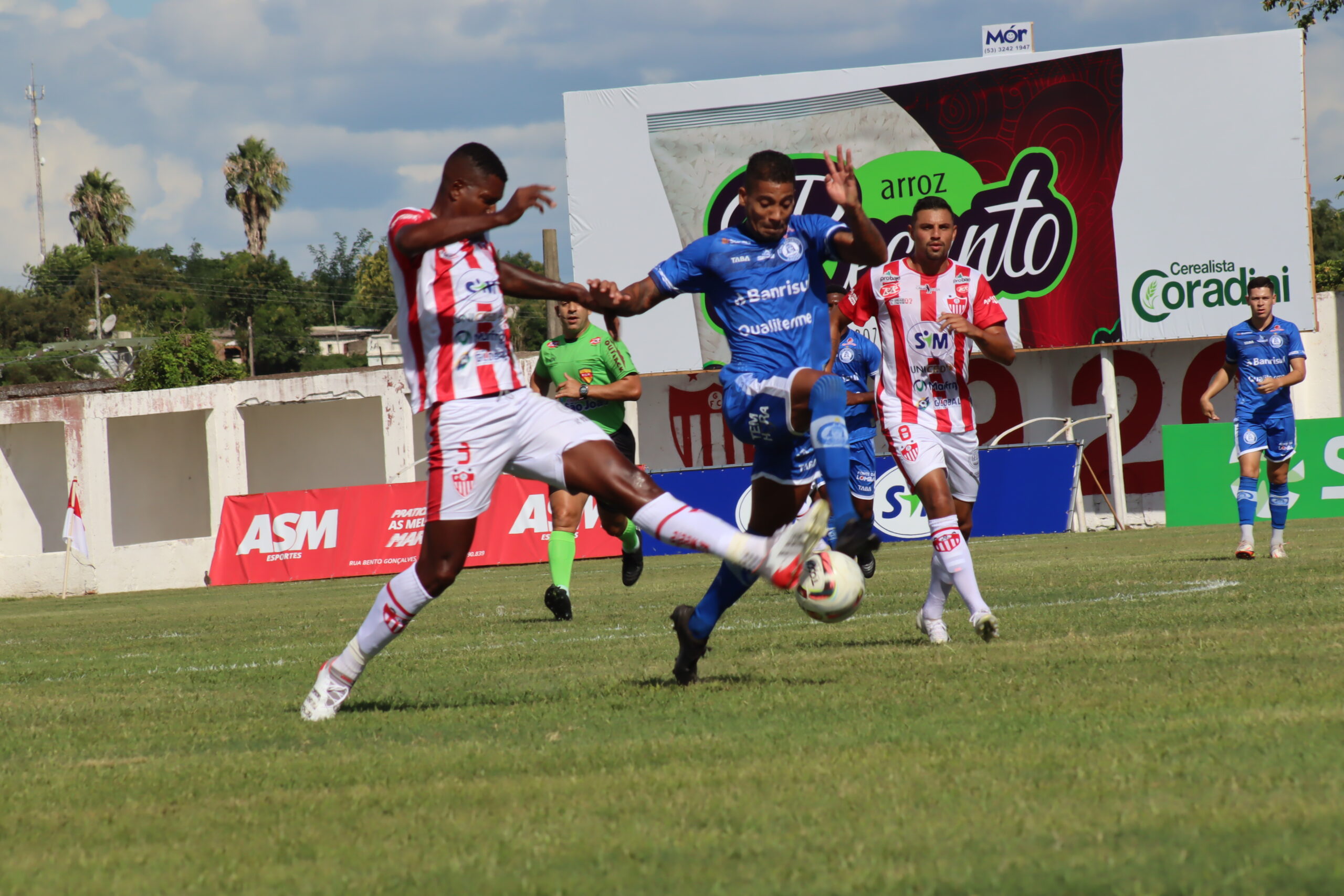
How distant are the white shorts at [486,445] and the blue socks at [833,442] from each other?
809mm

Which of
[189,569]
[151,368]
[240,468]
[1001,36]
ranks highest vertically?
[1001,36]

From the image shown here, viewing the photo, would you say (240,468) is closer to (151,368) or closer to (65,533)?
(65,533)

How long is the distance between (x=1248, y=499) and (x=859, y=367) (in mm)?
3665

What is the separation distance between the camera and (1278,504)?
1202 cm

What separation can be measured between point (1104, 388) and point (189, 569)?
1737cm

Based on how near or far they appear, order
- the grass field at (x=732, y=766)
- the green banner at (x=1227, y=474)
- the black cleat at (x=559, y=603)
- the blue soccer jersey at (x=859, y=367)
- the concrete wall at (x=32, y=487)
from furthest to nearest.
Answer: the concrete wall at (x=32, y=487) → the green banner at (x=1227, y=474) → the blue soccer jersey at (x=859, y=367) → the black cleat at (x=559, y=603) → the grass field at (x=732, y=766)

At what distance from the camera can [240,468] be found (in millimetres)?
27297

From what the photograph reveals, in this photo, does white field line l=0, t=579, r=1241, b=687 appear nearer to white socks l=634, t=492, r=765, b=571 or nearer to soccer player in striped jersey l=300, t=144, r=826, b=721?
soccer player in striped jersey l=300, t=144, r=826, b=721

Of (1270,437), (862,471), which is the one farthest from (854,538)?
(1270,437)

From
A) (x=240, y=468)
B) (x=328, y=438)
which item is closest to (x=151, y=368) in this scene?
(x=328, y=438)

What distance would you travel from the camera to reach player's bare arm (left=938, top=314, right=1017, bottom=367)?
20.7ft

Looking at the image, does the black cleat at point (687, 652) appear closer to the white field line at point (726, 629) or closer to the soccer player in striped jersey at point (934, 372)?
the soccer player in striped jersey at point (934, 372)

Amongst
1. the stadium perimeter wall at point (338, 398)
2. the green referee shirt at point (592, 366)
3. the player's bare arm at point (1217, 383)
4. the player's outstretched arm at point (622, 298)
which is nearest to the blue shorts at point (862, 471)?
the green referee shirt at point (592, 366)

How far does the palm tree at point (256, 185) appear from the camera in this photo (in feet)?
265
